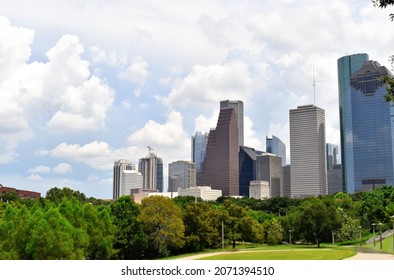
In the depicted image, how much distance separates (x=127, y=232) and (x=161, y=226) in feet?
7.24

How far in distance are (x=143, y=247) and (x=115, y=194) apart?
166046 millimetres

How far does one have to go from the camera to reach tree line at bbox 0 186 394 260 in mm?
23875

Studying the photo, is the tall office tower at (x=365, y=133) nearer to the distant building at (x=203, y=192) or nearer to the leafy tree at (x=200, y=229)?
the distant building at (x=203, y=192)

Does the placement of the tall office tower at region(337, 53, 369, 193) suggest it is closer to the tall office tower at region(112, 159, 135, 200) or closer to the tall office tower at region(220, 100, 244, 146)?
the tall office tower at region(220, 100, 244, 146)

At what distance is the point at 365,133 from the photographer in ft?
519

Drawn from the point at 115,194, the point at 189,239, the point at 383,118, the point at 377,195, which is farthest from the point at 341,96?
the point at 189,239

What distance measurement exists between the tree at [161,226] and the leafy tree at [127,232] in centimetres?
59

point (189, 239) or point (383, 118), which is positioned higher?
point (383, 118)

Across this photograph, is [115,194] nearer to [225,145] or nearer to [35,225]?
[225,145]

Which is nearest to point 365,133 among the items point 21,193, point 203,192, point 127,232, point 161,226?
point 203,192

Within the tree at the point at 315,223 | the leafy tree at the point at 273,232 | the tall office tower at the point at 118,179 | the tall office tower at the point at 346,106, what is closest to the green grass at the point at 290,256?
the tree at the point at 315,223
